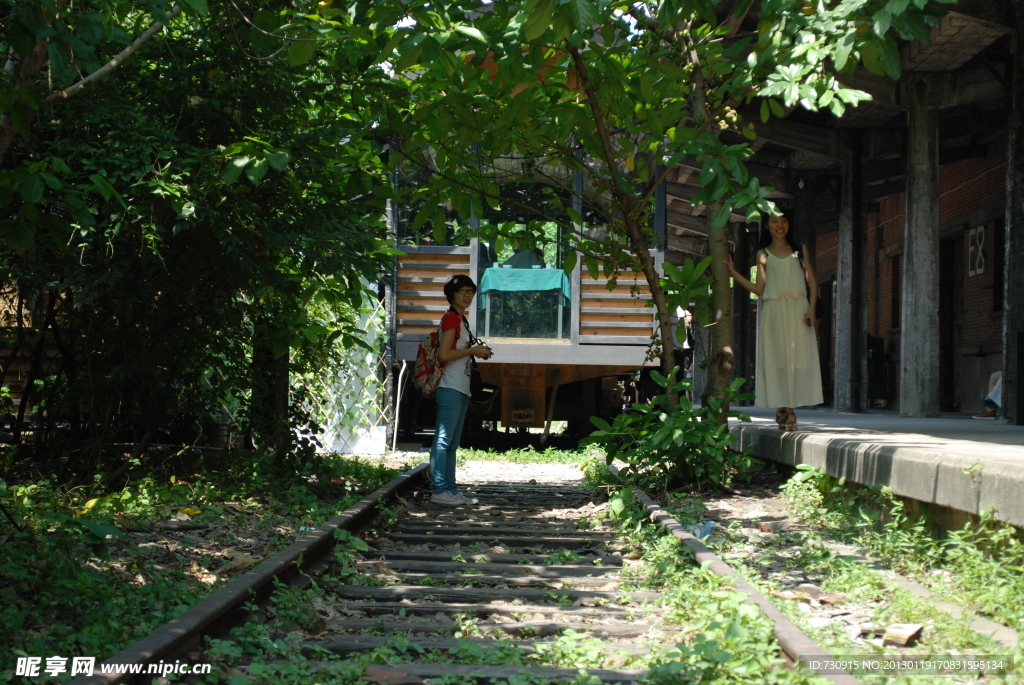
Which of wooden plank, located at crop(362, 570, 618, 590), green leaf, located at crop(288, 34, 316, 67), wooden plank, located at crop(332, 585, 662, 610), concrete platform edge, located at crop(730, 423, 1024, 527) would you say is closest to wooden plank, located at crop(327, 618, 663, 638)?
wooden plank, located at crop(332, 585, 662, 610)

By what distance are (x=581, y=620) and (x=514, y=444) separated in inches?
479

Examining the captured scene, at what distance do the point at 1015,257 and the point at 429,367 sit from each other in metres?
6.06

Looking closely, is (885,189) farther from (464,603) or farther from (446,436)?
(464,603)

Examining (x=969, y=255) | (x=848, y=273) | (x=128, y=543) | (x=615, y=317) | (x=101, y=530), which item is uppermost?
(x=969, y=255)

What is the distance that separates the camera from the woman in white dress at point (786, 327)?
26.7 feet

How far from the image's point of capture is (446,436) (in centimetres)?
830

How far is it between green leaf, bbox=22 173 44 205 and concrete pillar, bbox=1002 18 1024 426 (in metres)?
8.99

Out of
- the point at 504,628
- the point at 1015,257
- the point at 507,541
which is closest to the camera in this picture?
the point at 504,628

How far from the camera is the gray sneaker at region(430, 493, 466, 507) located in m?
8.38

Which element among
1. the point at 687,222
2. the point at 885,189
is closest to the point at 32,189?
the point at 885,189

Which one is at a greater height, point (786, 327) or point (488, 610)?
point (786, 327)

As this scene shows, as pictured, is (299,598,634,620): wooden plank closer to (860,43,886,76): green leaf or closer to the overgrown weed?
the overgrown weed

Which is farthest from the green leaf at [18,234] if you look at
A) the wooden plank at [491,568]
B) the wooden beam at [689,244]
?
the wooden beam at [689,244]

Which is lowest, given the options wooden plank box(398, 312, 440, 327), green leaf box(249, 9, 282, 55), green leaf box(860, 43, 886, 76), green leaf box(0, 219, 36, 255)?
green leaf box(0, 219, 36, 255)
